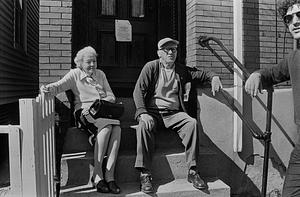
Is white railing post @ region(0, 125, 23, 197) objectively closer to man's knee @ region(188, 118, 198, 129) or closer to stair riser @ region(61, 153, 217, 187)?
stair riser @ region(61, 153, 217, 187)

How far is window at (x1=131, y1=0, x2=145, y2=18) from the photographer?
586cm

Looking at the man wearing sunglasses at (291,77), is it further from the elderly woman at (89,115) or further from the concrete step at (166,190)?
the elderly woman at (89,115)

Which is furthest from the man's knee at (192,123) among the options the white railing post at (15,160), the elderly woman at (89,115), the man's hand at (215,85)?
the white railing post at (15,160)

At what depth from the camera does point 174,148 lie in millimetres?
4066

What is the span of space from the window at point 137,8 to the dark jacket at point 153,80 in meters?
2.07

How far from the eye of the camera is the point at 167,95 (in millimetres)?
3951

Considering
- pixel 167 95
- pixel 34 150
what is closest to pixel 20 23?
pixel 167 95

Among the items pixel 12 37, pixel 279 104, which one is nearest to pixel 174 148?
pixel 279 104

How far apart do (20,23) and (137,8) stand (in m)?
3.33

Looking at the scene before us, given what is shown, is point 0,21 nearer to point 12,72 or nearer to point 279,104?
point 12,72

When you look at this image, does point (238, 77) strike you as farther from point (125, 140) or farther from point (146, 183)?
point (146, 183)

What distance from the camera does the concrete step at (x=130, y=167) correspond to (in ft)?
11.5

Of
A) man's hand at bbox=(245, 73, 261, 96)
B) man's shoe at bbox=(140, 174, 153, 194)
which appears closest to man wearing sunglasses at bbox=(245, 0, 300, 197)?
man's hand at bbox=(245, 73, 261, 96)

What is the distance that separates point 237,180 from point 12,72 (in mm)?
4337
